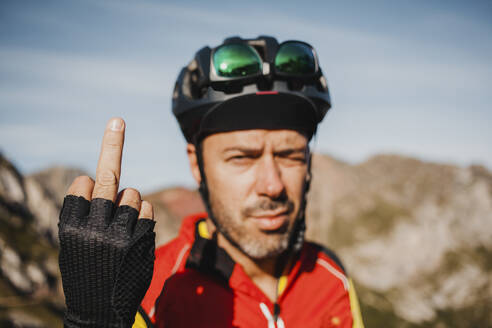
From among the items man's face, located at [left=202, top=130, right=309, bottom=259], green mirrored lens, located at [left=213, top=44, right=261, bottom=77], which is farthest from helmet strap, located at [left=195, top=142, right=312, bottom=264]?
green mirrored lens, located at [left=213, top=44, right=261, bottom=77]

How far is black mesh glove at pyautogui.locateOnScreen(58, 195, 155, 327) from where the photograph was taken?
262cm

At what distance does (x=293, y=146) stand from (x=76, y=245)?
292 cm

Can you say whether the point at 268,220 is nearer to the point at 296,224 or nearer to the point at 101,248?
the point at 296,224

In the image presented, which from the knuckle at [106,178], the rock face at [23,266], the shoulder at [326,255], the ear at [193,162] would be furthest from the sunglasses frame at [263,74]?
the rock face at [23,266]

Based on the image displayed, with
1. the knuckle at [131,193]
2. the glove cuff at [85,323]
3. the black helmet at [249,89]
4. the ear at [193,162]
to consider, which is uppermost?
the black helmet at [249,89]

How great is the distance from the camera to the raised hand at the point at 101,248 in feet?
8.61

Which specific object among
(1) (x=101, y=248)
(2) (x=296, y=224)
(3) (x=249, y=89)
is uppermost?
(3) (x=249, y=89)

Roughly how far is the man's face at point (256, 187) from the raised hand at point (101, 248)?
6.06 ft

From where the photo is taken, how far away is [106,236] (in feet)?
8.72

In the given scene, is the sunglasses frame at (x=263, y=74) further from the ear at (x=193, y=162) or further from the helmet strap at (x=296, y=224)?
the ear at (x=193, y=162)

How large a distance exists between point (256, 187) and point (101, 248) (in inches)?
84.5

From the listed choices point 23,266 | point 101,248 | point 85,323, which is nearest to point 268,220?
point 101,248

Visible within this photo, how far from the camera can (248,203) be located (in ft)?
14.3

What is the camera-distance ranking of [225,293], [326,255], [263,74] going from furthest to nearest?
[326,255] < [263,74] < [225,293]
